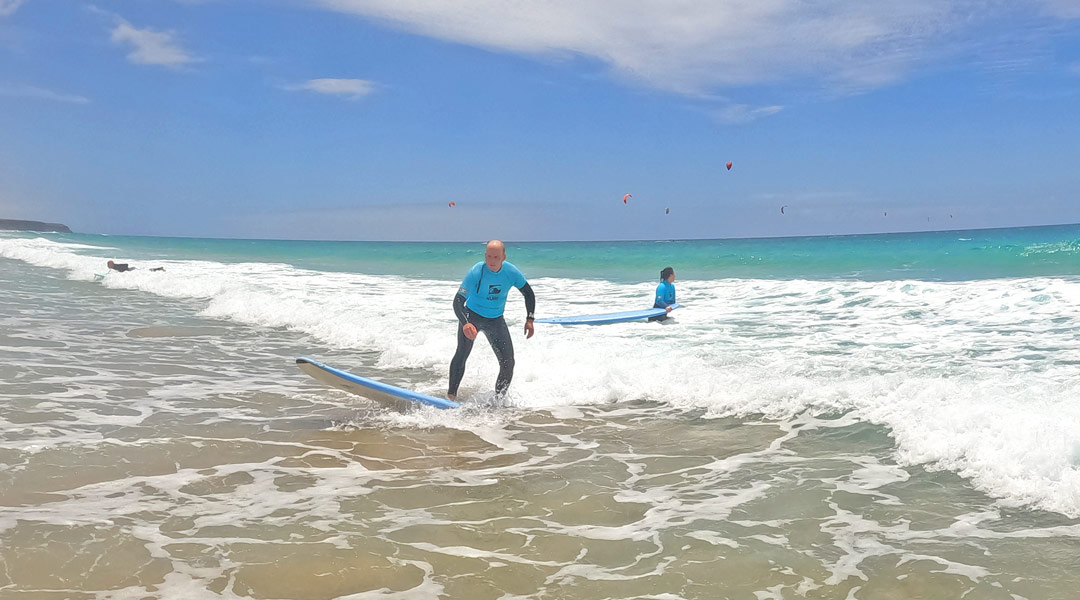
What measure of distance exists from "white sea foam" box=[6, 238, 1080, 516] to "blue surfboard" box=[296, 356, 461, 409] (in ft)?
0.50

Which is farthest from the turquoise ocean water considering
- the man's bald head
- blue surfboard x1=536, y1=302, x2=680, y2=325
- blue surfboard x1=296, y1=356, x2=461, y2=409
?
blue surfboard x1=536, y1=302, x2=680, y2=325

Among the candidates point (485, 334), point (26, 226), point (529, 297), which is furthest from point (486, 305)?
point (26, 226)

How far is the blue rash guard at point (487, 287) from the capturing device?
793 cm

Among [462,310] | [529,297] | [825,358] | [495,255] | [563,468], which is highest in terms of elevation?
[495,255]

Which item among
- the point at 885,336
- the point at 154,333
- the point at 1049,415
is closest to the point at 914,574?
the point at 1049,415

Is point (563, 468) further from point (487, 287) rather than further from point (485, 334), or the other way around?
point (487, 287)

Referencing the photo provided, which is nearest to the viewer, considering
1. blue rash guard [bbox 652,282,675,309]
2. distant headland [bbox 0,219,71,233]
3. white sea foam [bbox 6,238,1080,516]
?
white sea foam [bbox 6,238,1080,516]

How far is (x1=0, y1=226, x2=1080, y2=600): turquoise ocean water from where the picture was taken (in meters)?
4.21

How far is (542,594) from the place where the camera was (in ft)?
13.1

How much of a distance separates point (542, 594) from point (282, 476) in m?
2.66

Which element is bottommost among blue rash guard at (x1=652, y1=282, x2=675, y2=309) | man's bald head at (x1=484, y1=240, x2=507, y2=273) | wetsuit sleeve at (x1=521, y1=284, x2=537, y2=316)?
blue rash guard at (x1=652, y1=282, x2=675, y2=309)

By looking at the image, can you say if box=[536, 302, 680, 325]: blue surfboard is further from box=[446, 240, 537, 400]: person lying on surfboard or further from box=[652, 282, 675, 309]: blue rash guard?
box=[446, 240, 537, 400]: person lying on surfboard

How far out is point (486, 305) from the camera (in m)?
8.00

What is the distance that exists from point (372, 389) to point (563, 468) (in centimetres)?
258
